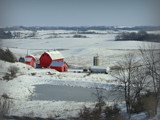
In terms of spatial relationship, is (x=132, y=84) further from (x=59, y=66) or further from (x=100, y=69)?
(x=59, y=66)

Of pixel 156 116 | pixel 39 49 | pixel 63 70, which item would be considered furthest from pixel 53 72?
pixel 39 49

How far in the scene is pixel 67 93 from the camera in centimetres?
863

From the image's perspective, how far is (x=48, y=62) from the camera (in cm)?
1464

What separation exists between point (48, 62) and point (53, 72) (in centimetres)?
206

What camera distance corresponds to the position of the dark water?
7.56 metres

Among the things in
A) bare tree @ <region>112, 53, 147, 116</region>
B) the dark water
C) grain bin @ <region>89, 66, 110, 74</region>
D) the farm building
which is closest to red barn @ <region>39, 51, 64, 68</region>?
the farm building

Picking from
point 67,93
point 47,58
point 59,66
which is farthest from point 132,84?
point 47,58

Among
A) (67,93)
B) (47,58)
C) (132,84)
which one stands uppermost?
(47,58)

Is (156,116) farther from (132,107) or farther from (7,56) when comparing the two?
(7,56)

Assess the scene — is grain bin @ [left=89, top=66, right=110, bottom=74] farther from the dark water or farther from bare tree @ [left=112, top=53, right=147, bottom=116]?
bare tree @ [left=112, top=53, right=147, bottom=116]

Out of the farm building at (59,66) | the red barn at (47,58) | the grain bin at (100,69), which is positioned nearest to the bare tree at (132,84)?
the grain bin at (100,69)

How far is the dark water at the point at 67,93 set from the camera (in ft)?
24.8

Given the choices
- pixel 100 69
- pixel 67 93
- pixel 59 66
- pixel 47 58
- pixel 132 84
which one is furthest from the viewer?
pixel 47 58

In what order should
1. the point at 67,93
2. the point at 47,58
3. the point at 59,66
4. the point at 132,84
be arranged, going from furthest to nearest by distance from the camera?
the point at 47,58
the point at 59,66
the point at 67,93
the point at 132,84
